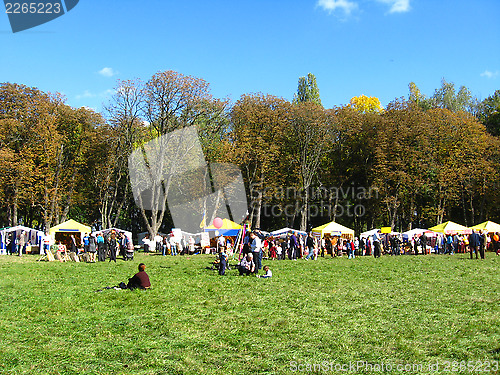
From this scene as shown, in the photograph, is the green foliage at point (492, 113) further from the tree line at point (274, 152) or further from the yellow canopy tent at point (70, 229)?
the yellow canopy tent at point (70, 229)

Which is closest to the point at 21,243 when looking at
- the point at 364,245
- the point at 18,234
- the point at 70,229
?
the point at 70,229

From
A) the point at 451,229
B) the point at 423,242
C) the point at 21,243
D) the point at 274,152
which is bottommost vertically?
the point at 423,242

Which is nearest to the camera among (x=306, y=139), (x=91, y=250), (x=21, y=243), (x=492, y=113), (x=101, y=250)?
(x=91, y=250)

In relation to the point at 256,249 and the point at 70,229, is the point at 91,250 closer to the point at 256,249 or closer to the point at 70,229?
the point at 70,229

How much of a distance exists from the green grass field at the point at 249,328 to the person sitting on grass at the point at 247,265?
2.48 metres

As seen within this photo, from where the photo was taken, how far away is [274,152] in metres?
40.8

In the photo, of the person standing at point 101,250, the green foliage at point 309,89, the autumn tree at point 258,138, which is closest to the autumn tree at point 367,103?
the green foliage at point 309,89

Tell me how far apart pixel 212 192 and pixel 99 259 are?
18.4 m

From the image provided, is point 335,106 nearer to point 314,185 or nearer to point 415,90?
point 314,185

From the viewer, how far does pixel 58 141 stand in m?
38.7

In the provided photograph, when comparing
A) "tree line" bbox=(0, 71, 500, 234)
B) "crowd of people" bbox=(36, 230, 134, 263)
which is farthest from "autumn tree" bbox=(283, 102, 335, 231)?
"crowd of people" bbox=(36, 230, 134, 263)

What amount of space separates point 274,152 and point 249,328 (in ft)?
111

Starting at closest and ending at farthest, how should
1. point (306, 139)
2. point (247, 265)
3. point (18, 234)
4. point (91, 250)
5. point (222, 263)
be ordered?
1. point (247, 265)
2. point (222, 263)
3. point (91, 250)
4. point (18, 234)
5. point (306, 139)

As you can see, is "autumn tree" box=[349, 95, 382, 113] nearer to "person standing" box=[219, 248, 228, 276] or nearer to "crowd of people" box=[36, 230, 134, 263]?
"crowd of people" box=[36, 230, 134, 263]
